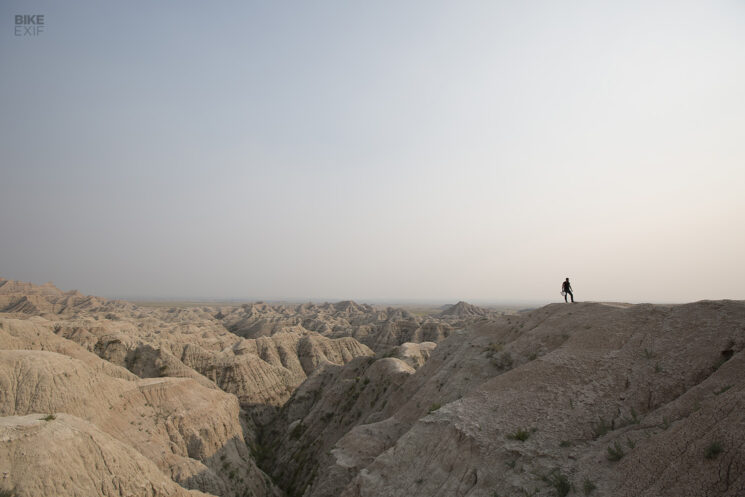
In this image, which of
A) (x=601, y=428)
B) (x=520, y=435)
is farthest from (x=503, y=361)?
(x=601, y=428)

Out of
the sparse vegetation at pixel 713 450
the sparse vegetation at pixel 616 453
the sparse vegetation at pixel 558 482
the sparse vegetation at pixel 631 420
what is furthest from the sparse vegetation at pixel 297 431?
the sparse vegetation at pixel 713 450

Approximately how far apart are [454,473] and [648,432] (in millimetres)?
5286

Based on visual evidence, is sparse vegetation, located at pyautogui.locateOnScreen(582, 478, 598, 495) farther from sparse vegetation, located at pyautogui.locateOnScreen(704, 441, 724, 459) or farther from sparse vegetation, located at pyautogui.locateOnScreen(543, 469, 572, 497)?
sparse vegetation, located at pyautogui.locateOnScreen(704, 441, 724, 459)

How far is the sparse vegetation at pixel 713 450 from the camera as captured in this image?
20.2 feet

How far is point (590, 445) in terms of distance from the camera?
9023 millimetres

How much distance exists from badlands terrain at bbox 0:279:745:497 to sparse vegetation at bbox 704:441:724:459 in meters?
0.02

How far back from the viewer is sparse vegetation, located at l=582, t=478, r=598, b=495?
24.3ft

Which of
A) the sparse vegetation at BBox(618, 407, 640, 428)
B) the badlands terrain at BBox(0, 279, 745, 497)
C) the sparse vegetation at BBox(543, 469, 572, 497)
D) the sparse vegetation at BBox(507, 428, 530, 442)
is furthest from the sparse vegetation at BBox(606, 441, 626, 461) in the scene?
the sparse vegetation at BBox(507, 428, 530, 442)

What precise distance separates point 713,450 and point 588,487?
→ 2534 millimetres

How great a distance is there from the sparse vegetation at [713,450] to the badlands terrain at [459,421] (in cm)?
2

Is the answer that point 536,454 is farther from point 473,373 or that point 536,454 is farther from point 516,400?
point 473,373

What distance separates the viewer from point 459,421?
11.6 meters

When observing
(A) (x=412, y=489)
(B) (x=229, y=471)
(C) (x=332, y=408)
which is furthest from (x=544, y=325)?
(B) (x=229, y=471)

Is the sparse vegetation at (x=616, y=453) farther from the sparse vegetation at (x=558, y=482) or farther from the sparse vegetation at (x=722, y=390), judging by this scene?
the sparse vegetation at (x=722, y=390)
